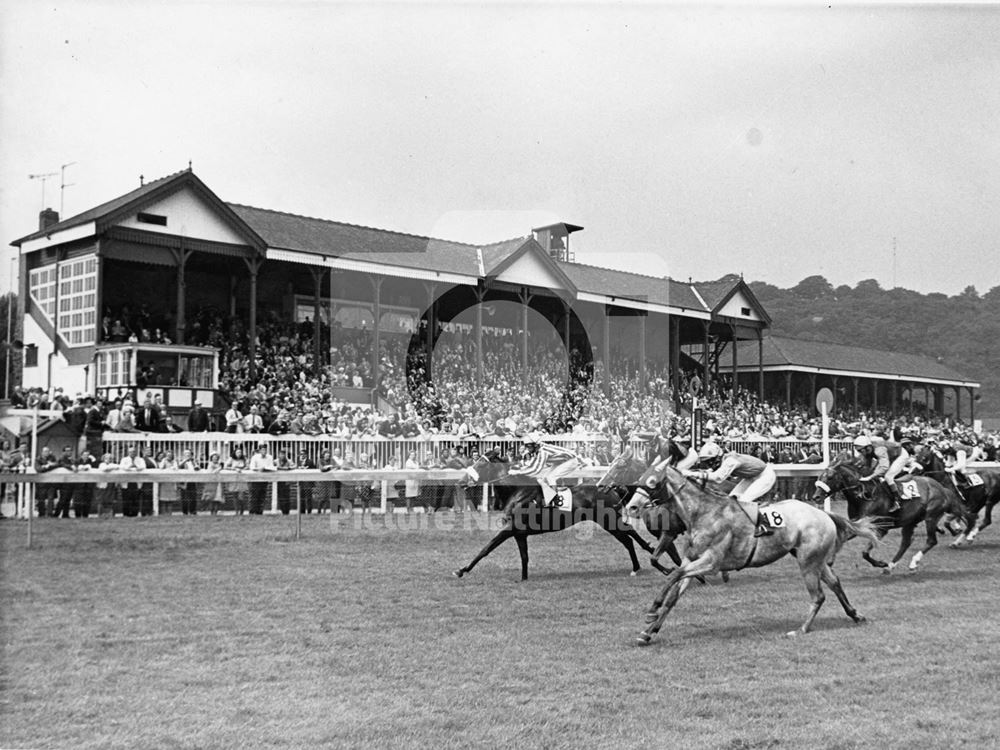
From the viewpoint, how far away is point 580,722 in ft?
18.1

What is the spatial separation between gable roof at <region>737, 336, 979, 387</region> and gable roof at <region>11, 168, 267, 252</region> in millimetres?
23981

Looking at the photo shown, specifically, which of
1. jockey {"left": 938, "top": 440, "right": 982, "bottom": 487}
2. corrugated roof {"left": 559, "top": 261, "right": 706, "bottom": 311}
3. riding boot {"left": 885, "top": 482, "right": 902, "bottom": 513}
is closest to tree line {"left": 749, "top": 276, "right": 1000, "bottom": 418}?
corrugated roof {"left": 559, "top": 261, "right": 706, "bottom": 311}

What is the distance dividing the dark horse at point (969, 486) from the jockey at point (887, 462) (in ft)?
6.91

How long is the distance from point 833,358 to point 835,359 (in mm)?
140

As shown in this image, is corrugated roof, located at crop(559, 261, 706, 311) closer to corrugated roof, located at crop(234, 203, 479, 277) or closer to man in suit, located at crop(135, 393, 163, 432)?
corrugated roof, located at crop(234, 203, 479, 277)

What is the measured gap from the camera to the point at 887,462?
12.2 metres

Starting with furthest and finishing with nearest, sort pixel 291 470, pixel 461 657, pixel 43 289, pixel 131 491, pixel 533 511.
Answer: pixel 43 289, pixel 291 470, pixel 131 491, pixel 533 511, pixel 461 657

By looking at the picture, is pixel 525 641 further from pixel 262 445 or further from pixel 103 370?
pixel 103 370

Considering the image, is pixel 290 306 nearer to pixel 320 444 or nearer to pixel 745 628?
pixel 320 444

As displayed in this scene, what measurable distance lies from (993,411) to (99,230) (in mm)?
54766

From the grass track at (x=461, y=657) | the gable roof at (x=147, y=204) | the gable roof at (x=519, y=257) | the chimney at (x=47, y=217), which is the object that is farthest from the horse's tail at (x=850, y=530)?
the chimney at (x=47, y=217)

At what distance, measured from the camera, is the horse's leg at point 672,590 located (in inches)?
305

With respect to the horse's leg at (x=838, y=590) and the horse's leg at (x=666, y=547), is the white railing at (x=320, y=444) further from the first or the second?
the horse's leg at (x=838, y=590)

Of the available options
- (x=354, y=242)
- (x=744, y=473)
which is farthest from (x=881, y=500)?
(x=354, y=242)
